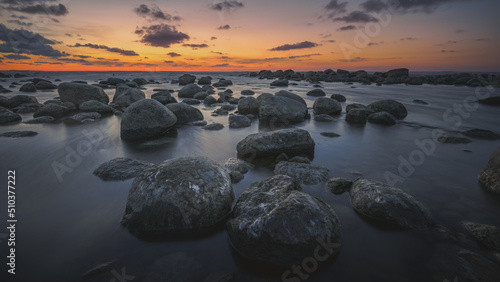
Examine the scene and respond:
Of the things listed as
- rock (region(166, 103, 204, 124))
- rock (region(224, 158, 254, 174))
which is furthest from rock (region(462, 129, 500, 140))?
rock (region(166, 103, 204, 124))

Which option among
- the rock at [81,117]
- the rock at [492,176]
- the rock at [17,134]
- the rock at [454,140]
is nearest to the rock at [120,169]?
the rock at [17,134]

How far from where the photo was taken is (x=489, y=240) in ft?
9.19

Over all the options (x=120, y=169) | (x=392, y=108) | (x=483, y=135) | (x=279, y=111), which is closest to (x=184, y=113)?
(x=279, y=111)

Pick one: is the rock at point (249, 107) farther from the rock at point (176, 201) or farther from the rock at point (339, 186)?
the rock at point (176, 201)

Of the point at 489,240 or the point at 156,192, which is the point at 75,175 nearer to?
the point at 156,192

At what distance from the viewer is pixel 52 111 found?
10.2m

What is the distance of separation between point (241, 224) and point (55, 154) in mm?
5887

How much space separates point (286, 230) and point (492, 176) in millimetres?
4446

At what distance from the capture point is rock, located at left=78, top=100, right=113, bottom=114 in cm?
1124

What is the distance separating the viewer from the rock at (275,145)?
18.6 feet

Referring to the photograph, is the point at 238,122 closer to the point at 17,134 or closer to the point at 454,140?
the point at 454,140
